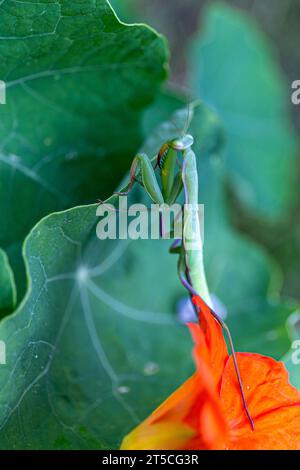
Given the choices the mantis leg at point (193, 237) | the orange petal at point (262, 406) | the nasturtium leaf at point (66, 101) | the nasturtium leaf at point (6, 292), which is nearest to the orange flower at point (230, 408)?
the orange petal at point (262, 406)

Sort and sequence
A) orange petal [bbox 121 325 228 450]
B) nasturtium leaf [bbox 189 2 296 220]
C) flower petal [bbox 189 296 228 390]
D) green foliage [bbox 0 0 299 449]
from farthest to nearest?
nasturtium leaf [bbox 189 2 296 220] < green foliage [bbox 0 0 299 449] < flower petal [bbox 189 296 228 390] < orange petal [bbox 121 325 228 450]

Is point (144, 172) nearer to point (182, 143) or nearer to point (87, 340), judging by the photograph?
point (182, 143)

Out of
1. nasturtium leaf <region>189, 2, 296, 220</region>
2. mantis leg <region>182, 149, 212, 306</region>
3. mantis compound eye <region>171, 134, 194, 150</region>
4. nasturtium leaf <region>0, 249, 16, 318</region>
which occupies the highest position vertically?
nasturtium leaf <region>189, 2, 296, 220</region>

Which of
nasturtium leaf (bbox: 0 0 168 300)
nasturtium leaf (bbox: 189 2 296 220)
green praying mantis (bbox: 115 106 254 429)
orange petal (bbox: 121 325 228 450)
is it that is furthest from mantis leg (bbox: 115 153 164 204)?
nasturtium leaf (bbox: 189 2 296 220)

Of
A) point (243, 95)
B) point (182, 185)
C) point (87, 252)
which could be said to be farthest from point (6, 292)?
point (243, 95)

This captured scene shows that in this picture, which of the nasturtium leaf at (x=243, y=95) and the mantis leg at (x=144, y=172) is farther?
the nasturtium leaf at (x=243, y=95)

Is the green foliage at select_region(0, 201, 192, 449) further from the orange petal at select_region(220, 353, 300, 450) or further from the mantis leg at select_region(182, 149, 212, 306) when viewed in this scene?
the orange petal at select_region(220, 353, 300, 450)

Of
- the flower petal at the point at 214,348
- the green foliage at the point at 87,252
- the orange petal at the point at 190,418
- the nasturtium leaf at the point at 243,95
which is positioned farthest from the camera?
the nasturtium leaf at the point at 243,95

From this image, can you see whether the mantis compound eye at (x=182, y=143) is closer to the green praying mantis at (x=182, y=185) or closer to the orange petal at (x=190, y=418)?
the green praying mantis at (x=182, y=185)
